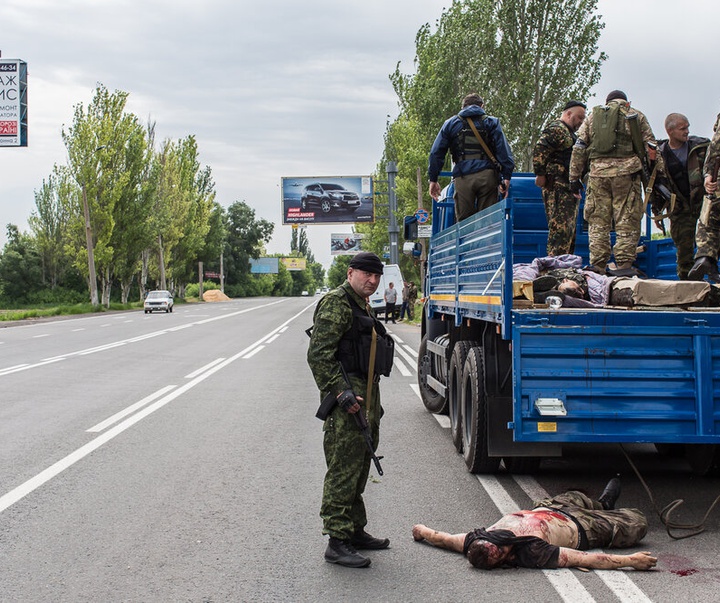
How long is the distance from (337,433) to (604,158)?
4.15 m

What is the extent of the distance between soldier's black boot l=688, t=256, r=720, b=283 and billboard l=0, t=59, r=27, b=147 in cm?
2770

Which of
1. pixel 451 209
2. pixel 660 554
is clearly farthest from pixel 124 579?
pixel 451 209

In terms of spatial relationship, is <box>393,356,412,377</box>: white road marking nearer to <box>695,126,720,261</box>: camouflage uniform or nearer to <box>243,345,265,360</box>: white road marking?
<box>243,345,265,360</box>: white road marking

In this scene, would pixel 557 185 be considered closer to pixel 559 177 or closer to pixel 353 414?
pixel 559 177

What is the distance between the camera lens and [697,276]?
23.5 ft

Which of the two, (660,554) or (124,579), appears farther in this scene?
(660,554)

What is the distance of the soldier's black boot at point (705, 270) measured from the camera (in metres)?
7.14

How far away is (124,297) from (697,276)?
64240 millimetres

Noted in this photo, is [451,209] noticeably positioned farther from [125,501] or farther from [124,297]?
[124,297]

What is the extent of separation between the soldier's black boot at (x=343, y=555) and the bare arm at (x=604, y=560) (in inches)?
41.6

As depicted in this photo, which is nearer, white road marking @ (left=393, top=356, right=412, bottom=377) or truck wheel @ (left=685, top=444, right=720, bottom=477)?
truck wheel @ (left=685, top=444, right=720, bottom=477)

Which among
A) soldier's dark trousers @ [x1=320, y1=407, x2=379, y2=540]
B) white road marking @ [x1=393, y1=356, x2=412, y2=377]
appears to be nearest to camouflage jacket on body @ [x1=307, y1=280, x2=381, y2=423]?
soldier's dark trousers @ [x1=320, y1=407, x2=379, y2=540]

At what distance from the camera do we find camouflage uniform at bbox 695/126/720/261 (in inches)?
287

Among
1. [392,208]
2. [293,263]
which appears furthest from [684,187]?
[293,263]
